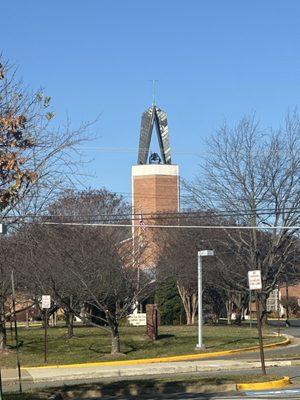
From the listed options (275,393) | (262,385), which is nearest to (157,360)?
(262,385)

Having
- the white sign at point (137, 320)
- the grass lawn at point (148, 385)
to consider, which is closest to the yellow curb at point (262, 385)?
the grass lawn at point (148, 385)

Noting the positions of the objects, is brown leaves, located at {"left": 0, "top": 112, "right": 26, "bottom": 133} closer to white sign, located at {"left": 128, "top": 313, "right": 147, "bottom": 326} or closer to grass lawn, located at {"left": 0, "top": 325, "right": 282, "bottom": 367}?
grass lawn, located at {"left": 0, "top": 325, "right": 282, "bottom": 367}

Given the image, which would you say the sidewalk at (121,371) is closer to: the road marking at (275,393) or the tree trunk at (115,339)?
the tree trunk at (115,339)

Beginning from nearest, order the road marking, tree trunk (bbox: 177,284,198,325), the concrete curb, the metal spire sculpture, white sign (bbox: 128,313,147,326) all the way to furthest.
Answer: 1. the road marking
2. the concrete curb
3. white sign (bbox: 128,313,147,326)
4. tree trunk (bbox: 177,284,198,325)
5. the metal spire sculpture

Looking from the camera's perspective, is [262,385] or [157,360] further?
[157,360]

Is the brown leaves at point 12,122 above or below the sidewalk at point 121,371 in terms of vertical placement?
above

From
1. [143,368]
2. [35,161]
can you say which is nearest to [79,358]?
[143,368]

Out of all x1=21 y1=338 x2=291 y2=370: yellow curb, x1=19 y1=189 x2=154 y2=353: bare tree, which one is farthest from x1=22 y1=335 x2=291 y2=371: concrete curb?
x1=19 y1=189 x2=154 y2=353: bare tree

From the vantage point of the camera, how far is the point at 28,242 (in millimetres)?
18172

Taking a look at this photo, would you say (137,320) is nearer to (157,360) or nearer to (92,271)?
(92,271)

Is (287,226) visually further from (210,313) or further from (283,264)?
(210,313)

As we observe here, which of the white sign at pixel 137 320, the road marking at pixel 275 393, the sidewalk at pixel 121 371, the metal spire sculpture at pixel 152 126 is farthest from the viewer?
the metal spire sculpture at pixel 152 126

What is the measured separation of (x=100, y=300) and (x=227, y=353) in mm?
5521

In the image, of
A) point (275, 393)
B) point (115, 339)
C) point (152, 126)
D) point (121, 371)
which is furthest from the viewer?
point (152, 126)
